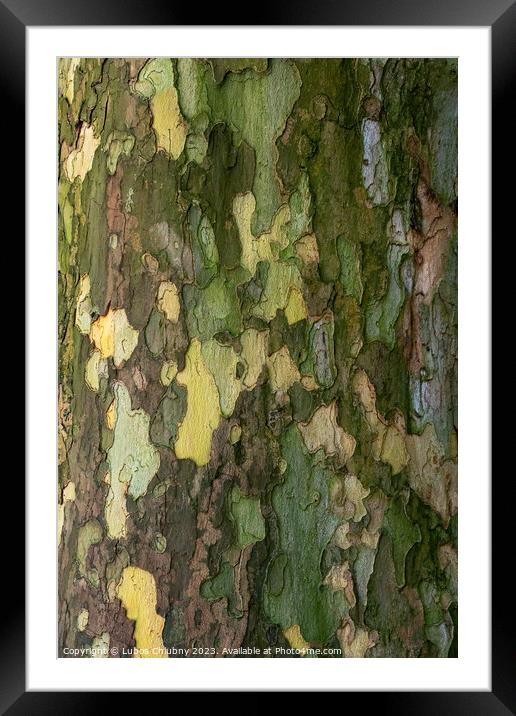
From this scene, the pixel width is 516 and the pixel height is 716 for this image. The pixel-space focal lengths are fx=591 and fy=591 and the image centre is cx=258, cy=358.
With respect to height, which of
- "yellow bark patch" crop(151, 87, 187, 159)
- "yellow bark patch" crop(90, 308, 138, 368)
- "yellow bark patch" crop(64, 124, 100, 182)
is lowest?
"yellow bark patch" crop(90, 308, 138, 368)

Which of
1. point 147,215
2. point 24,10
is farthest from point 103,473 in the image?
point 24,10

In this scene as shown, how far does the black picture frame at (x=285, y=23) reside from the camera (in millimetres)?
726

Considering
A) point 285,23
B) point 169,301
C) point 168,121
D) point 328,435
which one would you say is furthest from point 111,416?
point 285,23

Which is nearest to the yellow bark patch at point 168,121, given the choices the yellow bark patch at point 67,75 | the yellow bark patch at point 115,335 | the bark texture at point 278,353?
the bark texture at point 278,353

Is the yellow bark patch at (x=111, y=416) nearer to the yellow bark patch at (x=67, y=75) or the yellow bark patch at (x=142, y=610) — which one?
the yellow bark patch at (x=142, y=610)

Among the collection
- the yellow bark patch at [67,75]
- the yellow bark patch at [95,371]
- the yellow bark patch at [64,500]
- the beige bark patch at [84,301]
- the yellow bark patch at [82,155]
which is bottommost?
the yellow bark patch at [64,500]

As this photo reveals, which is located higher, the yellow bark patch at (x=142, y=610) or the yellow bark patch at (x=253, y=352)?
the yellow bark patch at (x=253, y=352)

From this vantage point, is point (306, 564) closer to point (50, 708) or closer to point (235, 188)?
point (50, 708)

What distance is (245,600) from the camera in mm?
820

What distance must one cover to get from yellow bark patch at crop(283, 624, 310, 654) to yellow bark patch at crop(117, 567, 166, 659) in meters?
0.17

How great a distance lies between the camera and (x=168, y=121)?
825mm

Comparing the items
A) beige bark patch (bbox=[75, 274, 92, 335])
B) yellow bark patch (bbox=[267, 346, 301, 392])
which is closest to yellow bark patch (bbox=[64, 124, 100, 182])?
beige bark patch (bbox=[75, 274, 92, 335])

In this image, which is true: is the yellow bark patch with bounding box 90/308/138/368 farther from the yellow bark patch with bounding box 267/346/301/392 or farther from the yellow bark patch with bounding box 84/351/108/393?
the yellow bark patch with bounding box 267/346/301/392

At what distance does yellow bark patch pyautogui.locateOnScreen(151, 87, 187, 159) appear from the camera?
824mm
